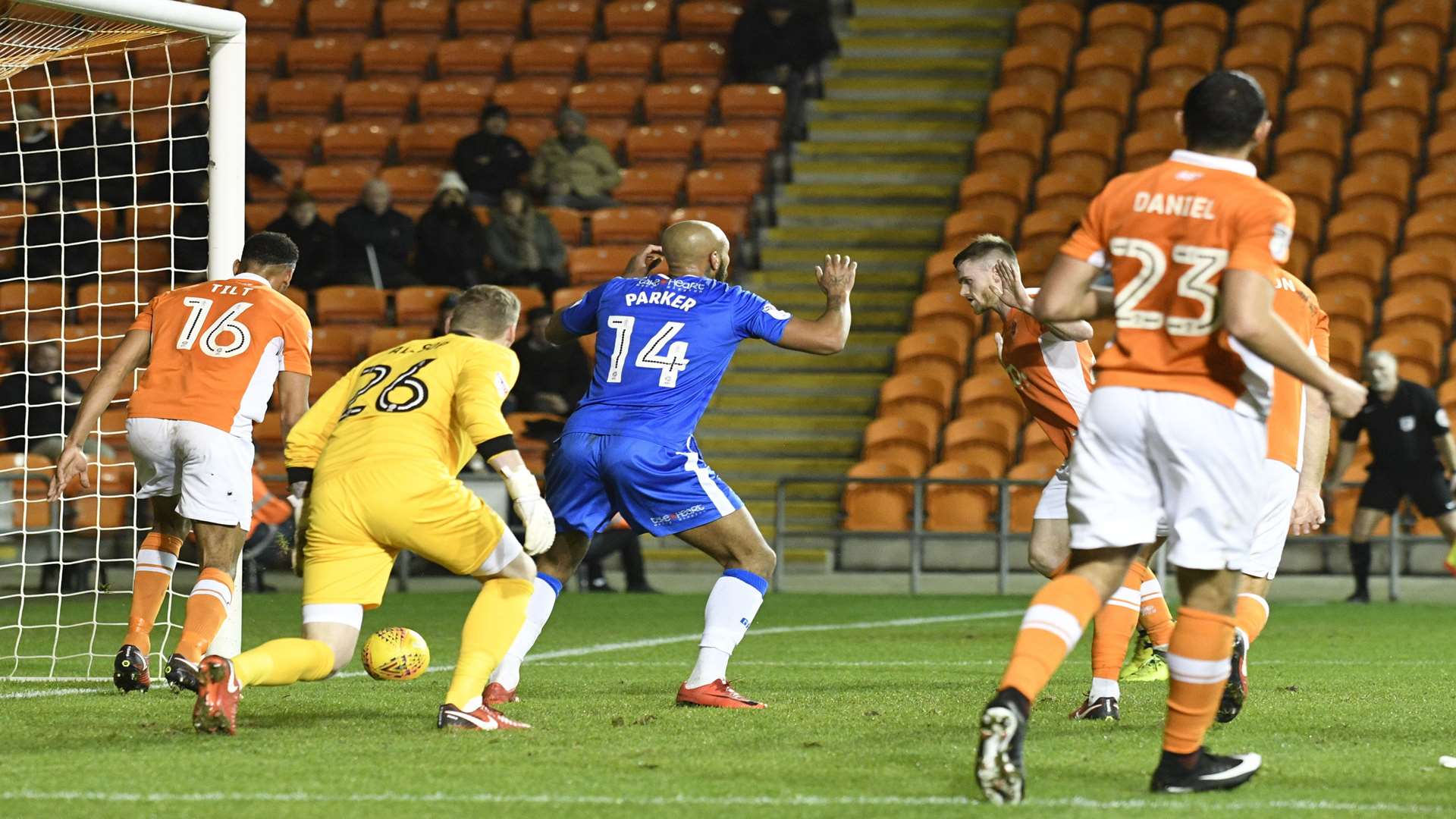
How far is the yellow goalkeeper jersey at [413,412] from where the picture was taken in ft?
19.2

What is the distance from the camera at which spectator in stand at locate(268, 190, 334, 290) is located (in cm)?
1669

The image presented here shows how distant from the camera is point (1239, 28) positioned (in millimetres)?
19109

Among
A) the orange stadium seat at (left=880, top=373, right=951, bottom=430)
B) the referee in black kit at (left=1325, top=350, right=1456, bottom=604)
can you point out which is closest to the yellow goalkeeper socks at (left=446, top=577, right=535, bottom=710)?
the referee in black kit at (left=1325, top=350, right=1456, bottom=604)

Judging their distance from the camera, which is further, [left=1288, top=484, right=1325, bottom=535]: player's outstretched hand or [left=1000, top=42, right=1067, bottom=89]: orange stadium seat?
[left=1000, top=42, right=1067, bottom=89]: orange stadium seat

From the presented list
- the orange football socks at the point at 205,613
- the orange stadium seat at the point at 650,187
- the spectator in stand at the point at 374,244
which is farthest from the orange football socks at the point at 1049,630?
the orange stadium seat at the point at 650,187

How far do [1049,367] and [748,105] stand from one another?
13.0 metres

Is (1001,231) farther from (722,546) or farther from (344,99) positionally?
(722,546)

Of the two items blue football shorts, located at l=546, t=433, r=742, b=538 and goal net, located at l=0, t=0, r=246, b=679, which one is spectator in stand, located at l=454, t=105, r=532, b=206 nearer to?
goal net, located at l=0, t=0, r=246, b=679

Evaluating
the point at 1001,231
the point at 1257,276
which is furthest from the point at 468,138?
the point at 1257,276

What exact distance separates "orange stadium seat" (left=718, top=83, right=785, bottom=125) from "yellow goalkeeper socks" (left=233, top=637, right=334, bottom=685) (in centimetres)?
1430

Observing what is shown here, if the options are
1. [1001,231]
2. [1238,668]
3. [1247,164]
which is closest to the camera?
[1247,164]

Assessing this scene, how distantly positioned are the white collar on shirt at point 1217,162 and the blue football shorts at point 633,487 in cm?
243

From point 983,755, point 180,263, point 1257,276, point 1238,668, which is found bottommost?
point 180,263

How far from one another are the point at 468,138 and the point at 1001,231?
17.5 ft
